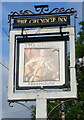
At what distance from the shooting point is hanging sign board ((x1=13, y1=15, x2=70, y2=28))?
1427 cm

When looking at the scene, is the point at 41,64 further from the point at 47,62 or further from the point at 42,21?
the point at 42,21

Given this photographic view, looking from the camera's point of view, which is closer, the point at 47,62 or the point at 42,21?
the point at 47,62

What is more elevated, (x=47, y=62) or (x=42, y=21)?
(x=42, y=21)

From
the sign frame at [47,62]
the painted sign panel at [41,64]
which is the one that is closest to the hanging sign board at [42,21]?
the sign frame at [47,62]

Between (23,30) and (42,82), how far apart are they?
2.72m

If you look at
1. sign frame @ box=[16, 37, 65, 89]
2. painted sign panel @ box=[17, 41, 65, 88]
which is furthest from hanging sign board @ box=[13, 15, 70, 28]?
painted sign panel @ box=[17, 41, 65, 88]

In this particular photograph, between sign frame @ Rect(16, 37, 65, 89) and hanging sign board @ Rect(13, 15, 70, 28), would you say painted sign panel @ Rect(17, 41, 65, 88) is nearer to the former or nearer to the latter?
sign frame @ Rect(16, 37, 65, 89)

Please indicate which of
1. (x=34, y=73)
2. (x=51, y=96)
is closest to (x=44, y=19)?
(x=34, y=73)

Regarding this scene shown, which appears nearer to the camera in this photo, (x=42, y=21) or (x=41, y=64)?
(x=41, y=64)

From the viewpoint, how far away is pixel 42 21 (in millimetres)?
14469

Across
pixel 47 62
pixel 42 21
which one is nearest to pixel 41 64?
pixel 47 62

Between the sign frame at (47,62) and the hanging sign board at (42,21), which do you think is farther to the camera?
the hanging sign board at (42,21)

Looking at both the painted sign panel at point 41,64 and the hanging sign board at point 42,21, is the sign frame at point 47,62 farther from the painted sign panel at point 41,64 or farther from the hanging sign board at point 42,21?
the hanging sign board at point 42,21

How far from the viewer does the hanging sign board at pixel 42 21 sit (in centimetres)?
1427
